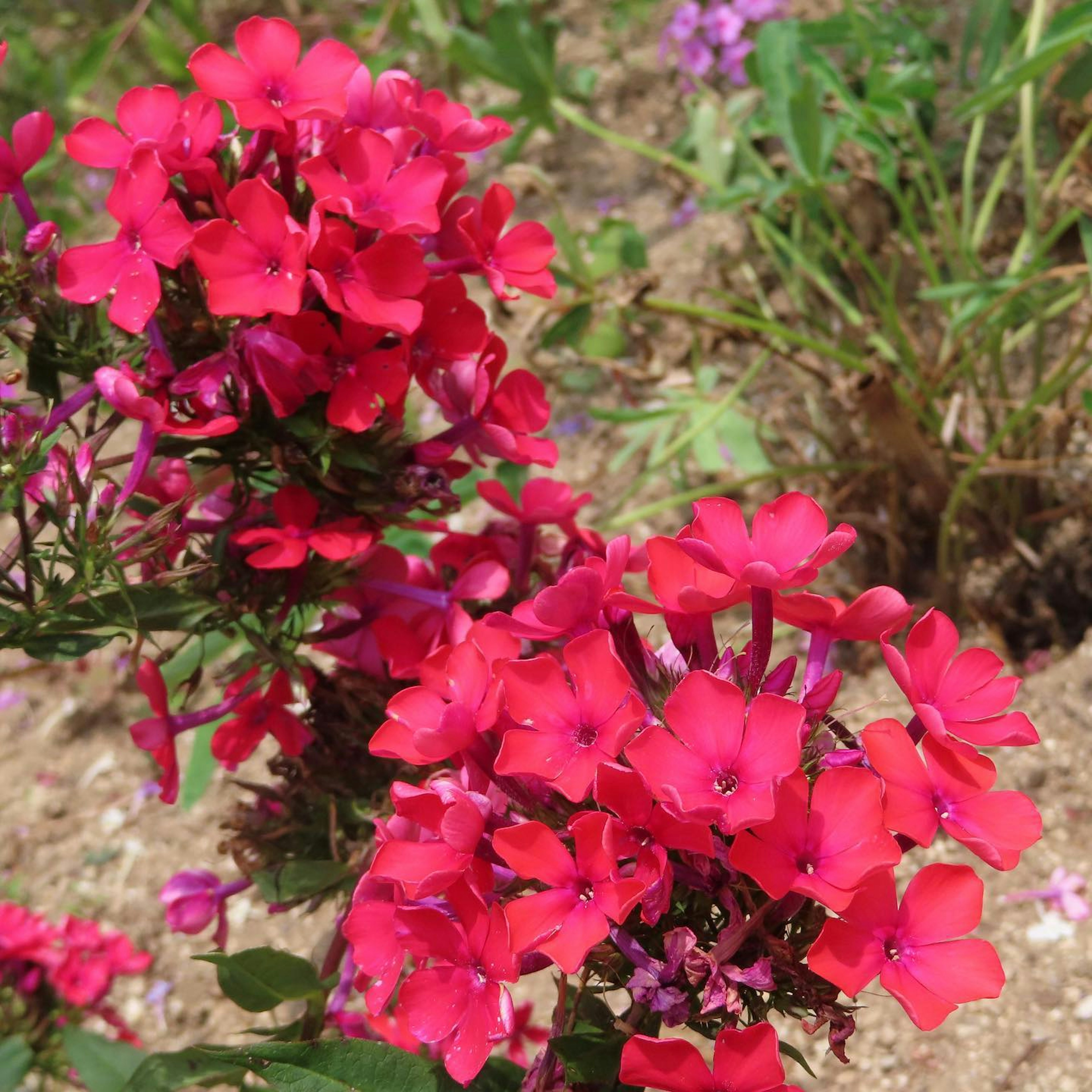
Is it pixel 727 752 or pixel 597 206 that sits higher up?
pixel 727 752

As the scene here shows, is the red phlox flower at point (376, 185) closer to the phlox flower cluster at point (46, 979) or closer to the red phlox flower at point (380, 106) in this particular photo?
the red phlox flower at point (380, 106)

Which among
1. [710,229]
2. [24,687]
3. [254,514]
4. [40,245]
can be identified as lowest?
[24,687]

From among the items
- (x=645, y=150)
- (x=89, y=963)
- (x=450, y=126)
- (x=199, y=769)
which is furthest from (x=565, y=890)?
(x=645, y=150)

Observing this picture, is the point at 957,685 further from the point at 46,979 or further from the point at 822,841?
the point at 46,979

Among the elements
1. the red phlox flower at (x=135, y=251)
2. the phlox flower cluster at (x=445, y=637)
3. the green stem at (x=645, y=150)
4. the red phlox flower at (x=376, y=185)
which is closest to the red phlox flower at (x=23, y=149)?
the phlox flower cluster at (x=445, y=637)

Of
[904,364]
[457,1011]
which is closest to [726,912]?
[457,1011]

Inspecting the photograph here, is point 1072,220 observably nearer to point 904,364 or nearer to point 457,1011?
point 904,364
